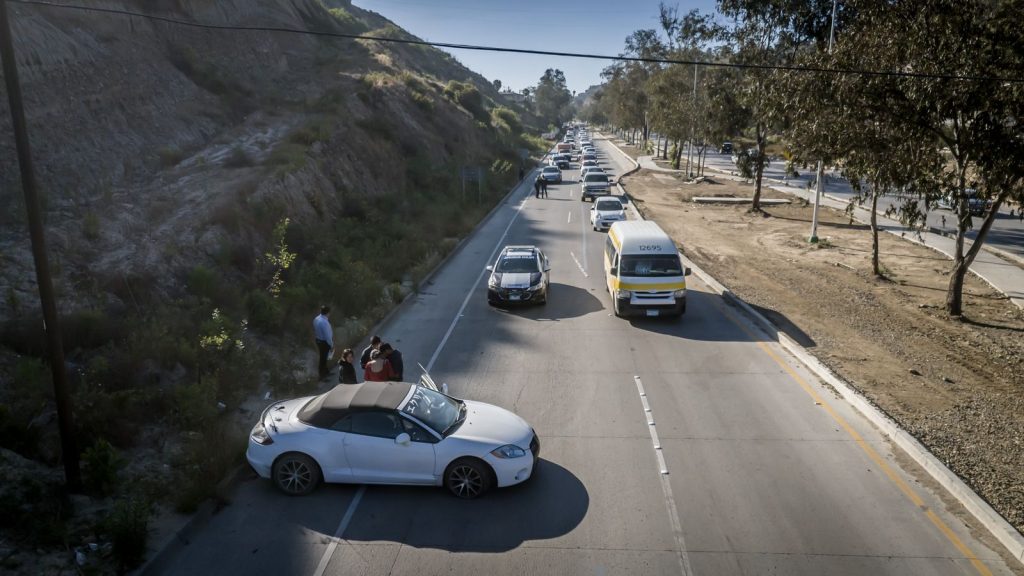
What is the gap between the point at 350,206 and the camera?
25.5m

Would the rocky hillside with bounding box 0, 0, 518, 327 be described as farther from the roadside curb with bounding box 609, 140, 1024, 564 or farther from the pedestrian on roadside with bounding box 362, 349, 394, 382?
the roadside curb with bounding box 609, 140, 1024, 564

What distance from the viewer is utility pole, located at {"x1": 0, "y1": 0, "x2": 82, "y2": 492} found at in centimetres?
750

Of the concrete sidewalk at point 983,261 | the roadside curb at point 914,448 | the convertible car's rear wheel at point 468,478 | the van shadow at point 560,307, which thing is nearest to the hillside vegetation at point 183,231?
the convertible car's rear wheel at point 468,478

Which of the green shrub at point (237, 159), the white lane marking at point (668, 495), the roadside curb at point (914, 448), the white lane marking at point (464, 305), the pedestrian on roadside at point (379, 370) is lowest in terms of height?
the white lane marking at point (464, 305)

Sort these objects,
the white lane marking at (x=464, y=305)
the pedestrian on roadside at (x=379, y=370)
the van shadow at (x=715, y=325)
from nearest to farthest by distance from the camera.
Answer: the pedestrian on roadside at (x=379, y=370) < the white lane marking at (x=464, y=305) < the van shadow at (x=715, y=325)

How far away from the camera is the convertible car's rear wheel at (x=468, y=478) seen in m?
8.17

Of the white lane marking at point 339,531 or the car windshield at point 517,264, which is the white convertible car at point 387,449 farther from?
the car windshield at point 517,264

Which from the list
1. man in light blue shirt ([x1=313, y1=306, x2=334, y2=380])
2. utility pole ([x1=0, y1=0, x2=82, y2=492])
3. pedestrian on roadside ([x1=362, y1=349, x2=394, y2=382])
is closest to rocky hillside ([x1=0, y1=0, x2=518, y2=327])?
man in light blue shirt ([x1=313, y1=306, x2=334, y2=380])

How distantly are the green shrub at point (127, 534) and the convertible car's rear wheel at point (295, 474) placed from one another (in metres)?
1.62

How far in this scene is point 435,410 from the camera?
8.77 metres

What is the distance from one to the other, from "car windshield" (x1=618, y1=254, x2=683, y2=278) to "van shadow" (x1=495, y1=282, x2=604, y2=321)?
1.76 metres

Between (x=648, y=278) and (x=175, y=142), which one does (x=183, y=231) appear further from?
(x=648, y=278)

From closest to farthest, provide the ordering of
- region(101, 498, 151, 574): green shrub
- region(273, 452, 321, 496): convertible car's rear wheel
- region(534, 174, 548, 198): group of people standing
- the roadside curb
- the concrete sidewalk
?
region(101, 498, 151, 574): green shrub, the roadside curb, region(273, 452, 321, 496): convertible car's rear wheel, the concrete sidewalk, region(534, 174, 548, 198): group of people standing

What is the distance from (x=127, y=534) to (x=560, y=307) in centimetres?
1249
